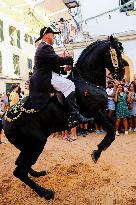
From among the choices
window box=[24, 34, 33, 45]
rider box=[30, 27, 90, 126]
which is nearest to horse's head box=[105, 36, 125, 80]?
rider box=[30, 27, 90, 126]

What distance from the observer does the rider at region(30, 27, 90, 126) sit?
5125 millimetres

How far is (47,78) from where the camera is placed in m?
5.17

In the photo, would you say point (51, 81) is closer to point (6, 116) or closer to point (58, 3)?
point (6, 116)

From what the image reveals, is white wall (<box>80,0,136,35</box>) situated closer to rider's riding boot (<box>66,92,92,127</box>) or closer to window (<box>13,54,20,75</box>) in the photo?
rider's riding boot (<box>66,92,92,127</box>)

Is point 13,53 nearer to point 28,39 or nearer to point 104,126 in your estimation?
point 28,39

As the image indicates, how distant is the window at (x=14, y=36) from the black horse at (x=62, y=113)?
28656mm

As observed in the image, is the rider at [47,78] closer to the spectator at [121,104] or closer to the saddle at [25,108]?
the saddle at [25,108]

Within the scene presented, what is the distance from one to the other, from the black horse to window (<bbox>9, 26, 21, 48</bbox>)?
2866cm

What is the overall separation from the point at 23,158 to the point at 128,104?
7.46m

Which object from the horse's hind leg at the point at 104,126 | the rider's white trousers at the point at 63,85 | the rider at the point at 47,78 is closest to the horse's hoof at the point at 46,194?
the horse's hind leg at the point at 104,126

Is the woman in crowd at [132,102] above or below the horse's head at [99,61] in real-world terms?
below

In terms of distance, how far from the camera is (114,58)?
561 cm

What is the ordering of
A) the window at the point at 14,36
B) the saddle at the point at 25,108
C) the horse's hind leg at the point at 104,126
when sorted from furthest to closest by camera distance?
1. the window at the point at 14,36
2. the horse's hind leg at the point at 104,126
3. the saddle at the point at 25,108

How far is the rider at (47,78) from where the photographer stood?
16.8ft
